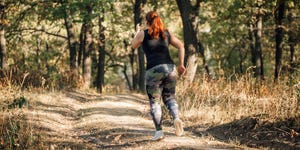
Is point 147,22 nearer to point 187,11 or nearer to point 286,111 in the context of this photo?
point 286,111

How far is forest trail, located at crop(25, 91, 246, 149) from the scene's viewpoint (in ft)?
26.0

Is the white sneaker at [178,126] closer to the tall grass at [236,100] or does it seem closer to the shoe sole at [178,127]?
the shoe sole at [178,127]

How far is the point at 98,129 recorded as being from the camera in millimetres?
9680

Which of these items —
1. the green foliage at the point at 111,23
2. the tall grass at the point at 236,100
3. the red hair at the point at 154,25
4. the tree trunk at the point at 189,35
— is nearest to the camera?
the red hair at the point at 154,25

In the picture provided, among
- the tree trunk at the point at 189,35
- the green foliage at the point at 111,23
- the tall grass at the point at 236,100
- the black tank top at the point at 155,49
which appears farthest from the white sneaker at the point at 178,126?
the tree trunk at the point at 189,35

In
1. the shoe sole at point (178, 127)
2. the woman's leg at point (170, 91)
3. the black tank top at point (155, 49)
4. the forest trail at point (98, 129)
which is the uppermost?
the black tank top at point (155, 49)

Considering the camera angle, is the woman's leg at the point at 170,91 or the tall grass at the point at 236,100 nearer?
the woman's leg at the point at 170,91

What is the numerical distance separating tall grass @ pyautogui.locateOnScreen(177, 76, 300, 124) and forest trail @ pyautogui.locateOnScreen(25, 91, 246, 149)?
1.01m

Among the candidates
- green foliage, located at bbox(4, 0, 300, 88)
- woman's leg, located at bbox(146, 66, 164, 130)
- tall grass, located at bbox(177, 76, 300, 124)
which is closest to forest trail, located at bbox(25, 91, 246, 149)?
woman's leg, located at bbox(146, 66, 164, 130)

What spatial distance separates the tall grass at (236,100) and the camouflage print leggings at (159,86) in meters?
2.27

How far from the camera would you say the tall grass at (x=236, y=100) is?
9.28 meters

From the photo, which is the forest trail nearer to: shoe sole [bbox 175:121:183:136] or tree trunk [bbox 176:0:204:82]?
shoe sole [bbox 175:121:183:136]

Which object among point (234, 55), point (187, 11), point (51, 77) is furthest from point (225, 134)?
point (234, 55)

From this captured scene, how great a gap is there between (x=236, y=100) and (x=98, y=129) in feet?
11.6
